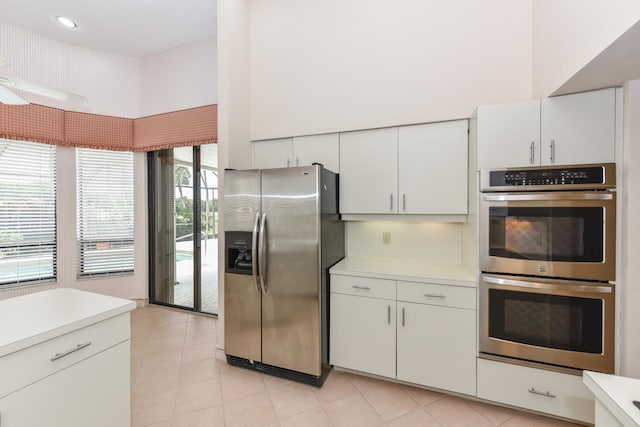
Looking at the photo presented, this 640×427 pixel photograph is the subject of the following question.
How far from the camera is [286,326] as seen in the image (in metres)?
2.28

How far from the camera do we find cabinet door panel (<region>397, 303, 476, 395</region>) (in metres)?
1.99

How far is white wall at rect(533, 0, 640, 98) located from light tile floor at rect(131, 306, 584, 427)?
2267 millimetres

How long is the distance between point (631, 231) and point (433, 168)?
48.1 inches

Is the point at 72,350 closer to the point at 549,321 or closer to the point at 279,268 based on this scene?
the point at 279,268

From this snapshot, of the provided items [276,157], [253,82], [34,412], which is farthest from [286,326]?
[253,82]

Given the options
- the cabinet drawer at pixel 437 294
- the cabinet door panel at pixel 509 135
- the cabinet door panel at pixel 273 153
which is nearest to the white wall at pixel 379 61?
the cabinet door panel at pixel 273 153

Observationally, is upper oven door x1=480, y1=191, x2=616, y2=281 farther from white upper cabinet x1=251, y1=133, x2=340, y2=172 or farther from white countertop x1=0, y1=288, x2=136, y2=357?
white countertop x1=0, y1=288, x2=136, y2=357

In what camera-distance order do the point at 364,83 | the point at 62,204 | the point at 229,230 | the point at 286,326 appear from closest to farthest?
the point at 286,326 → the point at 229,230 → the point at 364,83 → the point at 62,204

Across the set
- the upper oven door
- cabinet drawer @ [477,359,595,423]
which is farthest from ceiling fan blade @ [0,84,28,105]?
cabinet drawer @ [477,359,595,423]

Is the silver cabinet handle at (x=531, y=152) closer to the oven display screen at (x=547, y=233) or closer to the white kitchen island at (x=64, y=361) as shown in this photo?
the oven display screen at (x=547, y=233)

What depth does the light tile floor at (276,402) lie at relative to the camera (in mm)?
1872

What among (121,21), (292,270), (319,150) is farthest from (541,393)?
(121,21)

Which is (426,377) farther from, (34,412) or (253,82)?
(253,82)

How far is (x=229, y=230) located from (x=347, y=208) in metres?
1.09
